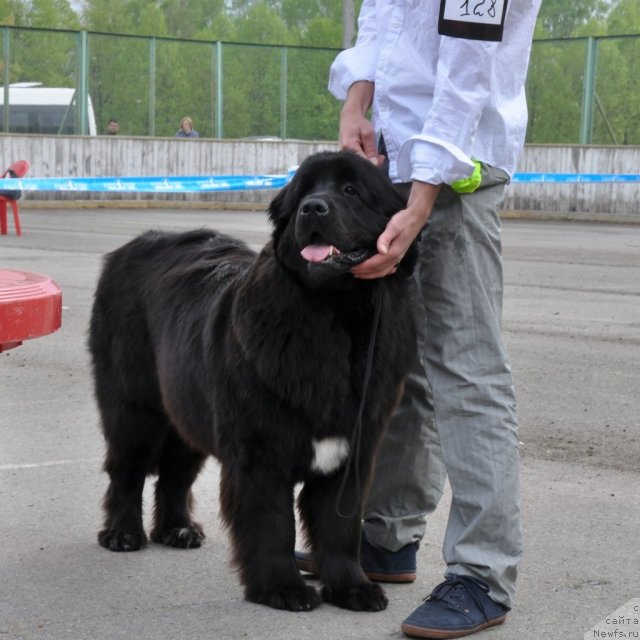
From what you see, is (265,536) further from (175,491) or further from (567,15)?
(567,15)

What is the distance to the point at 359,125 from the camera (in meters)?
3.81

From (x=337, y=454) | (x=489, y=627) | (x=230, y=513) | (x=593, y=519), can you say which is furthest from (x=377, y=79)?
(x=593, y=519)

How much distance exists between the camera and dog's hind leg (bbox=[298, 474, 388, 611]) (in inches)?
146

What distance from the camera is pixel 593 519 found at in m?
4.70

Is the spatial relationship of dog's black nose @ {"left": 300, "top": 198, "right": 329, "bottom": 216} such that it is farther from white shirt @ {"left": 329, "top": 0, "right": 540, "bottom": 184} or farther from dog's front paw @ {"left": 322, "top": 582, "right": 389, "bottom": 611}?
dog's front paw @ {"left": 322, "top": 582, "right": 389, "bottom": 611}

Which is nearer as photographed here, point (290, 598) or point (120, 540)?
point (290, 598)

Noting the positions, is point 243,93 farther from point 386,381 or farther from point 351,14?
point 386,381

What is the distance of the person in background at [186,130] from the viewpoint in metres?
28.5

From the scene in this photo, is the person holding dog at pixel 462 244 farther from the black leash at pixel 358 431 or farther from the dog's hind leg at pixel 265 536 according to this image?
the dog's hind leg at pixel 265 536

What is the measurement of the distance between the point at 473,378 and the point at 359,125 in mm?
902

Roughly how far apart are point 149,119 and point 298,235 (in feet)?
83.9

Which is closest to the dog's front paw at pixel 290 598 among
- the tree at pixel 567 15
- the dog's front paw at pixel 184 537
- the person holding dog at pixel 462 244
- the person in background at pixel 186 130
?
the person holding dog at pixel 462 244

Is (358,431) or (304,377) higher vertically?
(304,377)

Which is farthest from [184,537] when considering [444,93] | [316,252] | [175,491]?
[444,93]
